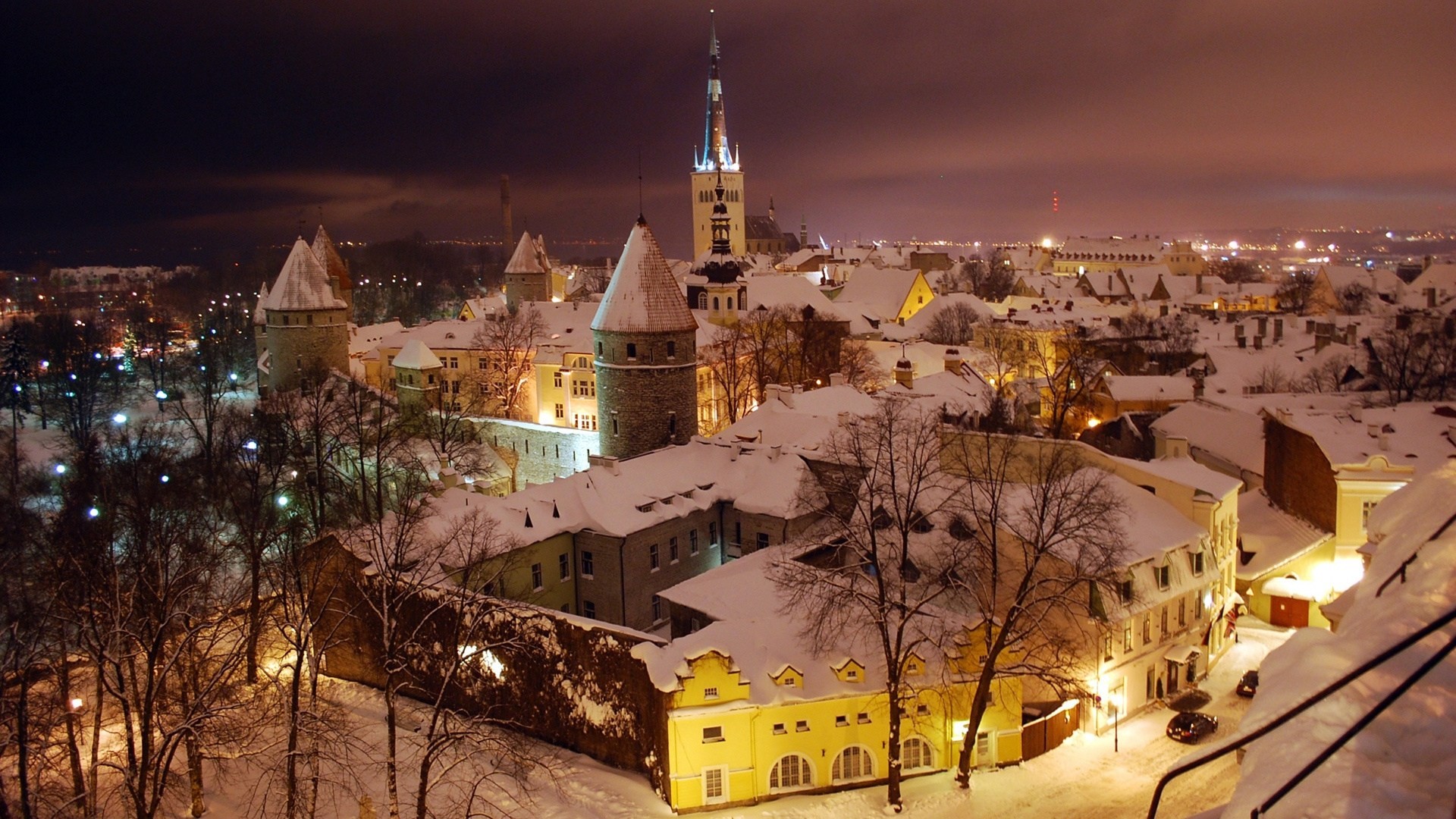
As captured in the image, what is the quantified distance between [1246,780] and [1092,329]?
52059mm

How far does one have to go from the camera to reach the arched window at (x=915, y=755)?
19.7 m

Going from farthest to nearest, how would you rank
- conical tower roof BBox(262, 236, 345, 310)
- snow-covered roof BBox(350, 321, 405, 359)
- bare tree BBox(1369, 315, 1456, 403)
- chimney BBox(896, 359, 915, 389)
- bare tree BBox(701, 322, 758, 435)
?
snow-covered roof BBox(350, 321, 405, 359) < conical tower roof BBox(262, 236, 345, 310) < bare tree BBox(701, 322, 758, 435) < chimney BBox(896, 359, 915, 389) < bare tree BBox(1369, 315, 1456, 403)

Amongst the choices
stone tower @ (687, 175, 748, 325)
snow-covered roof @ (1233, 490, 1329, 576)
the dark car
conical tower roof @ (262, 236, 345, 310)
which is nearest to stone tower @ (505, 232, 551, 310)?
stone tower @ (687, 175, 748, 325)

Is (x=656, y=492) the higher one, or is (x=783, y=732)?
(x=656, y=492)

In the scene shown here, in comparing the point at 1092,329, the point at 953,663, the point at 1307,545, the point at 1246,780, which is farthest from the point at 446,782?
the point at 1092,329

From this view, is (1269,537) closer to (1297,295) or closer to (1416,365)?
(1416,365)

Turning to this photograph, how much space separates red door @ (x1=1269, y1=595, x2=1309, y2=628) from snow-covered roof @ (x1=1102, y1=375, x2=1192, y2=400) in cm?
1206

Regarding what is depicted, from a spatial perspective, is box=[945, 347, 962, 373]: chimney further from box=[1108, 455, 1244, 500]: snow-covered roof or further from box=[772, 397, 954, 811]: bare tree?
box=[772, 397, 954, 811]: bare tree

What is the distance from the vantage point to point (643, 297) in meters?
33.9

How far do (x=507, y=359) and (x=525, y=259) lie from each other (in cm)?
1927

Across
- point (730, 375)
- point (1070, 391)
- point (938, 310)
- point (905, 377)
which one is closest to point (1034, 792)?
point (905, 377)

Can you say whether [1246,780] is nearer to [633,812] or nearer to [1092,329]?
[633,812]

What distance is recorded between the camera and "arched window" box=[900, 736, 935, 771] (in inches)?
776

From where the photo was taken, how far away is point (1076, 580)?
18719mm
